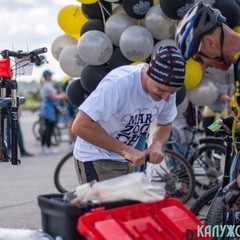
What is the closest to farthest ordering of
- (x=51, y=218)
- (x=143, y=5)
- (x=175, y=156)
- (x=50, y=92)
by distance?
(x=51, y=218) < (x=143, y=5) < (x=175, y=156) < (x=50, y=92)

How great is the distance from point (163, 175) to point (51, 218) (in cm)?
387

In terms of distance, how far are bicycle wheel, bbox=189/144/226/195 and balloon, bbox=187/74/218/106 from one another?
3.85 ft

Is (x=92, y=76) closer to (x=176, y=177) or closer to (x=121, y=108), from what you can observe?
(x=176, y=177)

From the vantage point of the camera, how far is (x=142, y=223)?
2.50 m

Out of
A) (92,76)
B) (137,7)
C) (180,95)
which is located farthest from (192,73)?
(92,76)

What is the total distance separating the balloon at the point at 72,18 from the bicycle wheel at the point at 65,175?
5.92 ft

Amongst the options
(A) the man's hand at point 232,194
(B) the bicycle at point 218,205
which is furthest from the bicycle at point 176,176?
(A) the man's hand at point 232,194

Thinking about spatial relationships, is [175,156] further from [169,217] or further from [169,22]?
[169,217]

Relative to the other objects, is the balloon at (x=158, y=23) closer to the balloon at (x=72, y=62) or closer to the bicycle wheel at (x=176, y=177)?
the balloon at (x=72, y=62)

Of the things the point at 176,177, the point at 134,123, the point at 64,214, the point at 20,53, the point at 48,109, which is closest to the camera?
the point at 64,214

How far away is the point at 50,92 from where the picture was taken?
11.2 metres

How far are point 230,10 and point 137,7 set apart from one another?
907 mm

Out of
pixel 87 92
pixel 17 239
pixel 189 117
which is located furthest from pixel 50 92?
pixel 17 239

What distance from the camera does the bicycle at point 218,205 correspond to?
3455 mm
